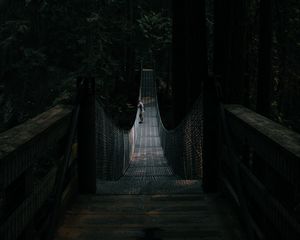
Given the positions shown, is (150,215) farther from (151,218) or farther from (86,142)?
(86,142)

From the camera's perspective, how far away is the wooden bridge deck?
10.2 feet

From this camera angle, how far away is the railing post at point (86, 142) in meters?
4.11

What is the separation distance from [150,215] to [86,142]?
3.17 ft

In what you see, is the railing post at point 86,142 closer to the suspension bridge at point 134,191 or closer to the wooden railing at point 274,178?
the suspension bridge at point 134,191

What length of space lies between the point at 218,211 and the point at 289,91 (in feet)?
44.2

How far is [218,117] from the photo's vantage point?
404 centimetres

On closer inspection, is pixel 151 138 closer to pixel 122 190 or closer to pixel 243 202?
Answer: pixel 122 190

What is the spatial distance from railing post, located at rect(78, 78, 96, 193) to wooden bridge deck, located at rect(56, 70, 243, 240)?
Result: 149mm

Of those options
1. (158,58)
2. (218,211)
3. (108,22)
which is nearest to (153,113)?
(108,22)

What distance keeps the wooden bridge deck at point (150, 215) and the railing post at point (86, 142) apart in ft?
0.49

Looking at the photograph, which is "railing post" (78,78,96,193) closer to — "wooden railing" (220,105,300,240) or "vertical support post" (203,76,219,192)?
"vertical support post" (203,76,219,192)

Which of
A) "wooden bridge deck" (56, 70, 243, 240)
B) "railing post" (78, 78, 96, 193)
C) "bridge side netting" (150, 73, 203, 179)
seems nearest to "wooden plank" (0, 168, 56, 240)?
"wooden bridge deck" (56, 70, 243, 240)

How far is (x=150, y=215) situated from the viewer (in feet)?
11.5

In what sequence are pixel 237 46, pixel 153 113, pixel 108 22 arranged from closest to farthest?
1. pixel 237 46
2. pixel 108 22
3. pixel 153 113
